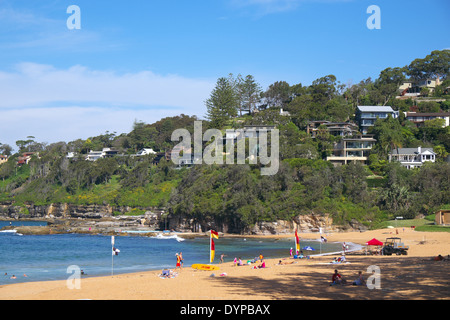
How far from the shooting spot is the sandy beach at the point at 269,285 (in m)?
17.3

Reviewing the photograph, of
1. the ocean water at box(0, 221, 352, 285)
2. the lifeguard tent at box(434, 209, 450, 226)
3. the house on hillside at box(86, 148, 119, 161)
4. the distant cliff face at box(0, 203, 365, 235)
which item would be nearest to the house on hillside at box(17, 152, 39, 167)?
the house on hillside at box(86, 148, 119, 161)

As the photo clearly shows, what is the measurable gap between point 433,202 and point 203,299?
4726 centimetres

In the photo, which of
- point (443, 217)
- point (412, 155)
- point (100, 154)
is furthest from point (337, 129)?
Result: point (100, 154)

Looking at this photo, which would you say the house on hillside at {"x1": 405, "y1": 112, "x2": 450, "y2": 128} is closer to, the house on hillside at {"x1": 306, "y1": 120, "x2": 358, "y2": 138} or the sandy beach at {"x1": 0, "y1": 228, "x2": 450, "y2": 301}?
the house on hillside at {"x1": 306, "y1": 120, "x2": 358, "y2": 138}

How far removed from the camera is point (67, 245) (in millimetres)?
49562

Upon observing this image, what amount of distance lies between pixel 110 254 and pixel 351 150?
45573mm

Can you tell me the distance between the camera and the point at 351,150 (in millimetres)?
73375

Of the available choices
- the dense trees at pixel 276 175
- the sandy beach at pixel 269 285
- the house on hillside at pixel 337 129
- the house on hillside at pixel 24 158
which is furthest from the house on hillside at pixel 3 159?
the sandy beach at pixel 269 285

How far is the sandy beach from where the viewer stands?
17281mm

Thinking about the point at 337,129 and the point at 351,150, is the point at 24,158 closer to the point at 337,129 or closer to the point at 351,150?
the point at 337,129

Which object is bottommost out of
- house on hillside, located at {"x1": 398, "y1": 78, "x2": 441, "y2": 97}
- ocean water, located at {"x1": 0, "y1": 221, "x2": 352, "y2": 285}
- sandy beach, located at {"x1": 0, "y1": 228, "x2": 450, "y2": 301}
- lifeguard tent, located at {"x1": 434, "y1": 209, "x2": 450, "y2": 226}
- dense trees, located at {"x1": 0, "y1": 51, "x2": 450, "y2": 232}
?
ocean water, located at {"x1": 0, "y1": 221, "x2": 352, "y2": 285}

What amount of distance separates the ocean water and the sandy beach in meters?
5.02
